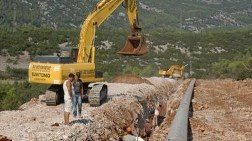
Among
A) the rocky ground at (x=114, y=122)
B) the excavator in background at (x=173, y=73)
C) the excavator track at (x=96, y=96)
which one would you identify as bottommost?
the excavator in background at (x=173, y=73)

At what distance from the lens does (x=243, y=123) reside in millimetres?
16438

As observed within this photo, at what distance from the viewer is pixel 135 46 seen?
24953 millimetres

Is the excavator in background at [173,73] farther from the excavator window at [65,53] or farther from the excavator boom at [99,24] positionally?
the excavator window at [65,53]

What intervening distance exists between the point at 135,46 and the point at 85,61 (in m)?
3.44

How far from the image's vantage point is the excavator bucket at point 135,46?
24422 millimetres

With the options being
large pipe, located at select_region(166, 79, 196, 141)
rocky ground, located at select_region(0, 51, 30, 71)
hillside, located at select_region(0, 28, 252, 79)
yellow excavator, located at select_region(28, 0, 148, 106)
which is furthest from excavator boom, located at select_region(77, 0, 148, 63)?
rocky ground, located at select_region(0, 51, 30, 71)

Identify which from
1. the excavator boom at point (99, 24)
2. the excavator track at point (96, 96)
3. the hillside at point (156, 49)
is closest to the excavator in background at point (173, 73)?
the hillside at point (156, 49)

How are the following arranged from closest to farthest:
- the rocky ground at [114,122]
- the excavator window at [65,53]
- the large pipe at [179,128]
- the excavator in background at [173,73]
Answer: the large pipe at [179,128] < the rocky ground at [114,122] < the excavator window at [65,53] < the excavator in background at [173,73]

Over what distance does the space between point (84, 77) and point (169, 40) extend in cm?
8944

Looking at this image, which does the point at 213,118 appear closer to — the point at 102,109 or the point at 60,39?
the point at 102,109

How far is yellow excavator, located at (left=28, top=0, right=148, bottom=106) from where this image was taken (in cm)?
2044

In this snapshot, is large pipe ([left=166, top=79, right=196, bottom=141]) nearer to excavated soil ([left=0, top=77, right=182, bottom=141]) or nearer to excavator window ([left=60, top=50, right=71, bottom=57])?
excavated soil ([left=0, top=77, right=182, bottom=141])

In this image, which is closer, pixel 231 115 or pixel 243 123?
pixel 243 123

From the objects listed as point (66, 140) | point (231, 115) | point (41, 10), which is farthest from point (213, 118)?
point (41, 10)
